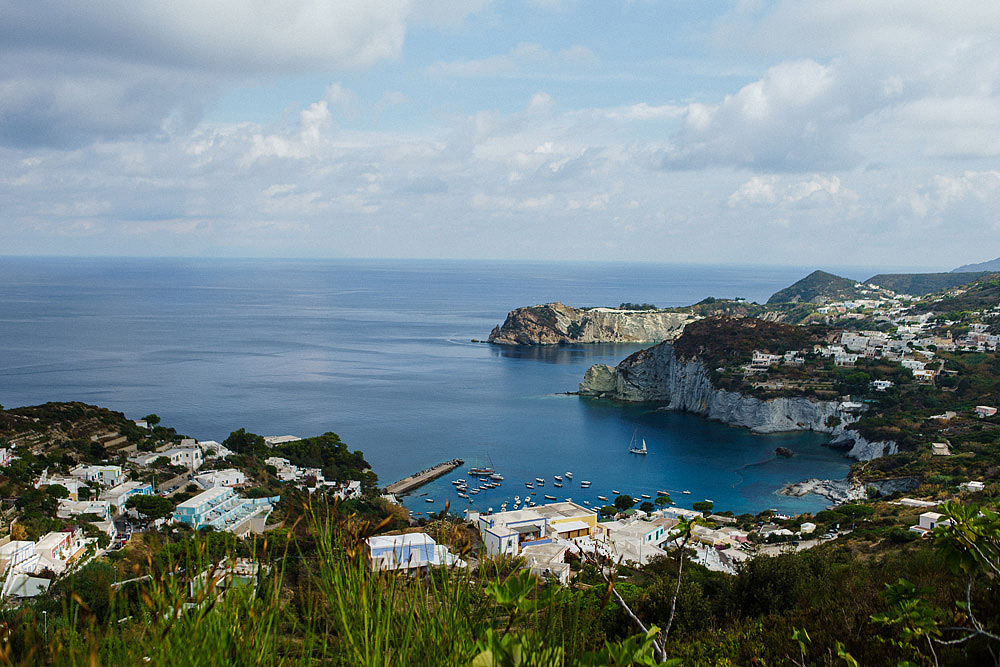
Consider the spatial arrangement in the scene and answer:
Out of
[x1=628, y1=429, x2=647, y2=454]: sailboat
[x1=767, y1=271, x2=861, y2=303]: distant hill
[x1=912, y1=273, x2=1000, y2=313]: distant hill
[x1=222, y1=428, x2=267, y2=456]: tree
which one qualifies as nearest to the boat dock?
[x1=222, y1=428, x2=267, y2=456]: tree

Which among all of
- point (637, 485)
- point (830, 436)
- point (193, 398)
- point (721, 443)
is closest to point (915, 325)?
point (830, 436)

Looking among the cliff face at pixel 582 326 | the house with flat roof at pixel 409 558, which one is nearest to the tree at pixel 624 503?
the house with flat roof at pixel 409 558

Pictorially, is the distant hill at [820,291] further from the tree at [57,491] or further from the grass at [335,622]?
the grass at [335,622]

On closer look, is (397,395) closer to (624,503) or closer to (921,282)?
(624,503)

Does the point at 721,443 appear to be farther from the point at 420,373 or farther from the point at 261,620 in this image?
the point at 261,620

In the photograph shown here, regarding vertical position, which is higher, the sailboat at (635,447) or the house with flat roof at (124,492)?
the house with flat roof at (124,492)

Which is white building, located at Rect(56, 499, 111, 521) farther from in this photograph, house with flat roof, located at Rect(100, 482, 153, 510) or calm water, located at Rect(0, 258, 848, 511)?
calm water, located at Rect(0, 258, 848, 511)
